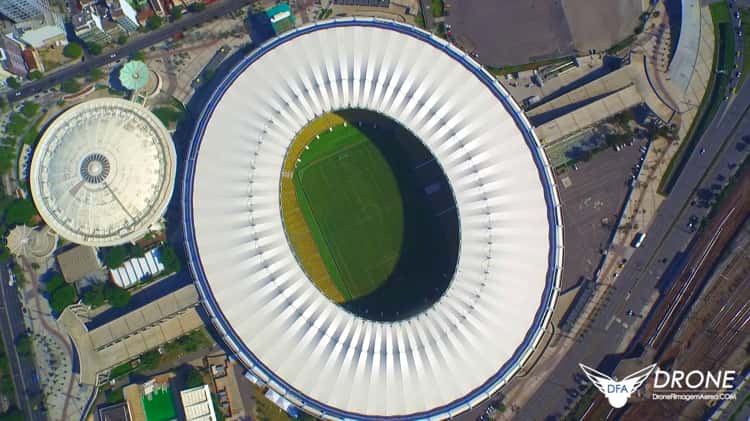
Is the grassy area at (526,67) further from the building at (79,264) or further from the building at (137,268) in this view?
the building at (79,264)

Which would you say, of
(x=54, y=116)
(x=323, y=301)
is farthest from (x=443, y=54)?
(x=54, y=116)

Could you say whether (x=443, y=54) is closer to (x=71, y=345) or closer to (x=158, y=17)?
(x=158, y=17)

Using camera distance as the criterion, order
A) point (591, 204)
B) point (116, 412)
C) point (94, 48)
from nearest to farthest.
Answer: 1. point (116, 412)
2. point (591, 204)
3. point (94, 48)

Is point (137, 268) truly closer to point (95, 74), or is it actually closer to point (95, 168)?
point (95, 168)

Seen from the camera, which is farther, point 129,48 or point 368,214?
point 129,48

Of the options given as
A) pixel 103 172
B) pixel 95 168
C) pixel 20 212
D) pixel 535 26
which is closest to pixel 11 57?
pixel 20 212

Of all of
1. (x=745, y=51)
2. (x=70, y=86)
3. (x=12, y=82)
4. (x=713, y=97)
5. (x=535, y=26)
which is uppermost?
(x=12, y=82)
